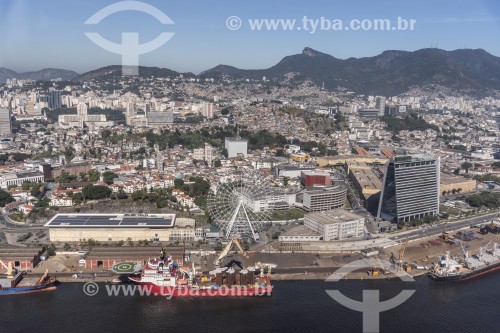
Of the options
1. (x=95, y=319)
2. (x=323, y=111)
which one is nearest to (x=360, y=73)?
(x=323, y=111)

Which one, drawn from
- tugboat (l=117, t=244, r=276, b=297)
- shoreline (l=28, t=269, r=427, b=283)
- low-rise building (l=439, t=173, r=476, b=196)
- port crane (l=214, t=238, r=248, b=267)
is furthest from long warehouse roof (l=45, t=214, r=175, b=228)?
low-rise building (l=439, t=173, r=476, b=196)

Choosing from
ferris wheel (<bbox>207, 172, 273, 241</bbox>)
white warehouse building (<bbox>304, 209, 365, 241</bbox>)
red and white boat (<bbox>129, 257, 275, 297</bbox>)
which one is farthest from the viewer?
white warehouse building (<bbox>304, 209, 365, 241</bbox>)

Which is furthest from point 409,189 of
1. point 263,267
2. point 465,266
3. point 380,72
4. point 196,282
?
point 380,72

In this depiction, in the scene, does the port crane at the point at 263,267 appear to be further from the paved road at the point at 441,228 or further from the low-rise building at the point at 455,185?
the low-rise building at the point at 455,185

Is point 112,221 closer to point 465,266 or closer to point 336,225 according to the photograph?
point 336,225

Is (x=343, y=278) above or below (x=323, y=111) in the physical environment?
below

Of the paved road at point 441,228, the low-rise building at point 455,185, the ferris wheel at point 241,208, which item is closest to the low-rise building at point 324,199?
the ferris wheel at point 241,208

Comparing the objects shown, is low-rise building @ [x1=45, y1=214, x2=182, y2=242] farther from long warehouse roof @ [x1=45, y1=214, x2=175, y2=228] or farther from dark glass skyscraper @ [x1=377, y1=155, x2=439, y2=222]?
dark glass skyscraper @ [x1=377, y1=155, x2=439, y2=222]

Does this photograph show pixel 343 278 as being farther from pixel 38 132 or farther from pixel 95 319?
pixel 38 132
